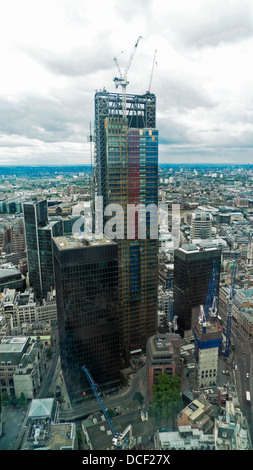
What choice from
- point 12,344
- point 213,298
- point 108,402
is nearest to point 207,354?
point 213,298

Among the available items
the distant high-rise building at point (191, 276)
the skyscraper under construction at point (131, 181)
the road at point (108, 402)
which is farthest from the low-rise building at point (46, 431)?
the distant high-rise building at point (191, 276)

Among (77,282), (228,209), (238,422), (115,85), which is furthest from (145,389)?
(228,209)

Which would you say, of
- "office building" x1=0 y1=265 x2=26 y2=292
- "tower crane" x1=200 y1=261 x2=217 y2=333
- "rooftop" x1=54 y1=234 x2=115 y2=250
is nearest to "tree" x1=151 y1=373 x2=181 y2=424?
"tower crane" x1=200 y1=261 x2=217 y2=333

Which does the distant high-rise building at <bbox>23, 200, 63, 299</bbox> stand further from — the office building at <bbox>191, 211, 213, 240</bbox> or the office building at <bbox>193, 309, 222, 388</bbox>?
the office building at <bbox>191, 211, 213, 240</bbox>

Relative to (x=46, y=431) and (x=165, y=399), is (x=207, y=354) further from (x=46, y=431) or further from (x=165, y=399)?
(x=46, y=431)

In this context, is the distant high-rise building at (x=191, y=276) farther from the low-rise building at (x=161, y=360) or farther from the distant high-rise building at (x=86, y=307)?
the distant high-rise building at (x=86, y=307)
